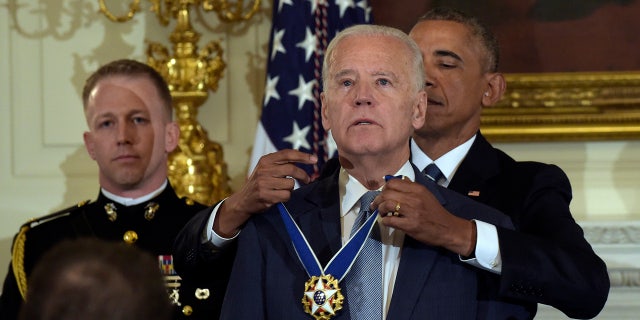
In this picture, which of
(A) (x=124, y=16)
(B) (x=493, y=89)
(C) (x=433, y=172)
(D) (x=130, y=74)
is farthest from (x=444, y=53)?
(A) (x=124, y=16)

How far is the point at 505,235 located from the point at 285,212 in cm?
46

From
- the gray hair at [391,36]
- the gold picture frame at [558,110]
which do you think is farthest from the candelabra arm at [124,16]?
the gray hair at [391,36]

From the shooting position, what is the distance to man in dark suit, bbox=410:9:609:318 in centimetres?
247

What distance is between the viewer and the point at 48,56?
4770 millimetres

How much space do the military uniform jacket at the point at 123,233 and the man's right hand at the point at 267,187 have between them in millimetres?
735

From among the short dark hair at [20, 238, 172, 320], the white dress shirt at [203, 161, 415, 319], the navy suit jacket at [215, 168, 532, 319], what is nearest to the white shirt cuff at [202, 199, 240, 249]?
the white dress shirt at [203, 161, 415, 319]

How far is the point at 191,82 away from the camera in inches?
172

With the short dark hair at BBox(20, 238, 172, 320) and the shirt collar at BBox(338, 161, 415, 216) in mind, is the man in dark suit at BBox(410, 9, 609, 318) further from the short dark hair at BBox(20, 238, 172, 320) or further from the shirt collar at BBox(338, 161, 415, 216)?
the short dark hair at BBox(20, 238, 172, 320)

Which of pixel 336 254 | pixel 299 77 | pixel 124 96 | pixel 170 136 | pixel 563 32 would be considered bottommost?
pixel 336 254

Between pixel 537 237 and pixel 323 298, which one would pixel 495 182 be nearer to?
pixel 537 237

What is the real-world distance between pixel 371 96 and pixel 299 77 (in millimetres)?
1969

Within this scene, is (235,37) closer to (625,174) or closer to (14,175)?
(14,175)

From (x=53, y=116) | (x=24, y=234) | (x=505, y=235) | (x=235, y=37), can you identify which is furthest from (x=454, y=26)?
(x=53, y=116)

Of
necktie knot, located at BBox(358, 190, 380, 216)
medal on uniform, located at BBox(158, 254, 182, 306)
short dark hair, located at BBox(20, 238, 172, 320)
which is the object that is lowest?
medal on uniform, located at BBox(158, 254, 182, 306)
